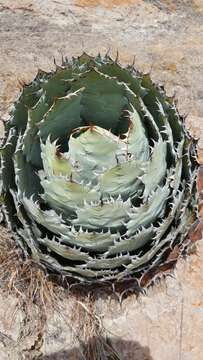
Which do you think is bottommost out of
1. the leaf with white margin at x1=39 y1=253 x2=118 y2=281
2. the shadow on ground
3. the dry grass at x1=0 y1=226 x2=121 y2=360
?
the shadow on ground

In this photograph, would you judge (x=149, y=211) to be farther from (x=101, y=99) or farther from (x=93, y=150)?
(x=101, y=99)

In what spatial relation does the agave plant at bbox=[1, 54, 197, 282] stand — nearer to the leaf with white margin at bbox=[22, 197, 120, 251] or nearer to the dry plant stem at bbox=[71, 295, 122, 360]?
the leaf with white margin at bbox=[22, 197, 120, 251]

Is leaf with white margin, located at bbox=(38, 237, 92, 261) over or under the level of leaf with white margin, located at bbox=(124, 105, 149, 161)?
under

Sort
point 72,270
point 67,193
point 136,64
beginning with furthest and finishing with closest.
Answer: point 136,64 → point 72,270 → point 67,193

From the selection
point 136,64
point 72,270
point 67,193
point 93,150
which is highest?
point 136,64

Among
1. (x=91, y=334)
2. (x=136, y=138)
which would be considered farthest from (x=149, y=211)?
(x=91, y=334)

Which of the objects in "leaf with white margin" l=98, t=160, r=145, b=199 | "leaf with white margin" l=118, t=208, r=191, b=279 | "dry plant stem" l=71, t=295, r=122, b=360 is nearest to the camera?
"leaf with white margin" l=98, t=160, r=145, b=199

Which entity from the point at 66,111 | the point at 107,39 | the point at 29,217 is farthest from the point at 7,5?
the point at 29,217

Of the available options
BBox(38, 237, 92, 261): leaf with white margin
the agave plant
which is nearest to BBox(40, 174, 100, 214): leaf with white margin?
the agave plant
